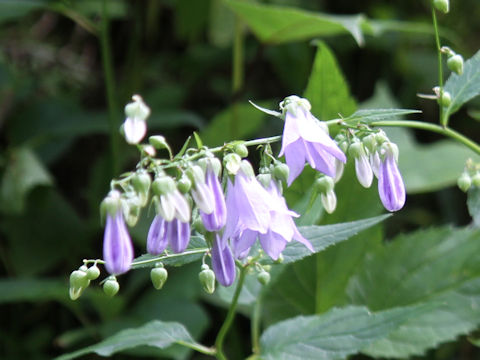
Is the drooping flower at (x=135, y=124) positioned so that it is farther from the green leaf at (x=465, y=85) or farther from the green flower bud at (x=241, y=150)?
the green leaf at (x=465, y=85)

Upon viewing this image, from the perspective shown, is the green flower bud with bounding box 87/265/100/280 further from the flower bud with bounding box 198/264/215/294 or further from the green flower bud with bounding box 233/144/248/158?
the green flower bud with bounding box 233/144/248/158

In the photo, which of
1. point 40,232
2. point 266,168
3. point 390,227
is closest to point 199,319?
point 40,232

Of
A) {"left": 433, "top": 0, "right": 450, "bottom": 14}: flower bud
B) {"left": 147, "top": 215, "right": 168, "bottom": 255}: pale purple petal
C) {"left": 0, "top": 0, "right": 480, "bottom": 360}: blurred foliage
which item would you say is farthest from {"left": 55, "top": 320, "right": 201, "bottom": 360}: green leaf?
{"left": 433, "top": 0, "right": 450, "bottom": 14}: flower bud

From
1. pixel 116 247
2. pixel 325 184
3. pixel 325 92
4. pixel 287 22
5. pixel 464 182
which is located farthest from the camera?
pixel 287 22

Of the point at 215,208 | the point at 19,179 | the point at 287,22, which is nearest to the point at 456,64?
the point at 215,208

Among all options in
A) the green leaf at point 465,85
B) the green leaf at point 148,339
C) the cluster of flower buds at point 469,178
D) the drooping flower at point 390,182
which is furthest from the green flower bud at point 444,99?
the green leaf at point 148,339

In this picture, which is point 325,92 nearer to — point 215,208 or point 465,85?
point 465,85
